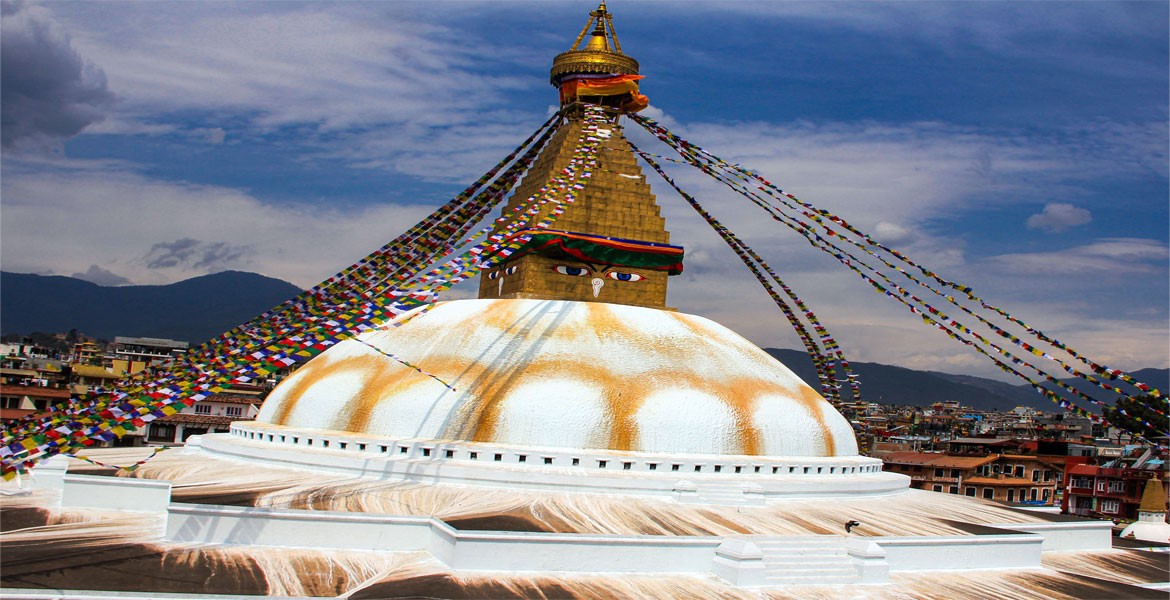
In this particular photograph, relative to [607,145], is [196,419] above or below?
below

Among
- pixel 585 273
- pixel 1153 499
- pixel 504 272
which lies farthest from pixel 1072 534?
pixel 504 272

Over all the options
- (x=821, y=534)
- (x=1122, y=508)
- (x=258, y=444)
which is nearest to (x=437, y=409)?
(x=258, y=444)

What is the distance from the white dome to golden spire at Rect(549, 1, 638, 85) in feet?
15.1

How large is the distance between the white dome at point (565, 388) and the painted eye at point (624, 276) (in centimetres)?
77

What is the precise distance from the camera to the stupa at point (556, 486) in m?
11.0

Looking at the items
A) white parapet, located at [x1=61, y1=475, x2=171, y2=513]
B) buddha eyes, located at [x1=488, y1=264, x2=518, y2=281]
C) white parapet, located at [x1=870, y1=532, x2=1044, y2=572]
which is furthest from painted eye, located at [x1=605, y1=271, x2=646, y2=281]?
white parapet, located at [x1=61, y1=475, x2=171, y2=513]

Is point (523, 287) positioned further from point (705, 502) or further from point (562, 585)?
point (562, 585)

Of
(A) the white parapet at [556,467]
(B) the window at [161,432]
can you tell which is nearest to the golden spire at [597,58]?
(A) the white parapet at [556,467]

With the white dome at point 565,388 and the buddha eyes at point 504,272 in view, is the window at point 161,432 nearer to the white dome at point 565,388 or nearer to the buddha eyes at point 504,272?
the white dome at point 565,388

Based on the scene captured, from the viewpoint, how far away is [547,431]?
13.8 m

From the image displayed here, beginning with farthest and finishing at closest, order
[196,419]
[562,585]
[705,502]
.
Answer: [196,419] < [705,502] < [562,585]

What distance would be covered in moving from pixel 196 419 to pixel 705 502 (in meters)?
25.3

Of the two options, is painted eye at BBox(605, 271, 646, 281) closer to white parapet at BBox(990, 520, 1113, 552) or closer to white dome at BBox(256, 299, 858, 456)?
white dome at BBox(256, 299, 858, 456)

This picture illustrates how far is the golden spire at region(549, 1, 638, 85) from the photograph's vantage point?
61.4 ft
